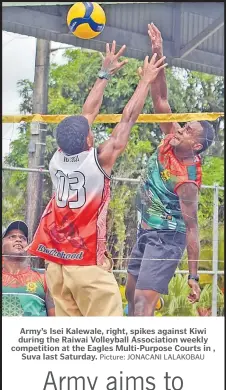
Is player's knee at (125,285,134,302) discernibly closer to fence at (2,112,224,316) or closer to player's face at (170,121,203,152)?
fence at (2,112,224,316)

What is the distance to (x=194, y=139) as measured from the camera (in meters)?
4.68

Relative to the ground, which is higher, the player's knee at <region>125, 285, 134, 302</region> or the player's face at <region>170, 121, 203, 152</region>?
the player's face at <region>170, 121, 203, 152</region>

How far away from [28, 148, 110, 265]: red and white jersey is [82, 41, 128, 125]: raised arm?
257 mm

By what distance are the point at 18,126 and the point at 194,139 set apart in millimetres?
1069

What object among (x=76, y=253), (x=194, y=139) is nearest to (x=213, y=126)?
(x=194, y=139)

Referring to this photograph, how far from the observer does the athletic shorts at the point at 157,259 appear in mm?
4648

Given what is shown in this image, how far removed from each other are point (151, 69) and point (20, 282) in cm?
150

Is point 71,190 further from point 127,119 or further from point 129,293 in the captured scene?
point 129,293

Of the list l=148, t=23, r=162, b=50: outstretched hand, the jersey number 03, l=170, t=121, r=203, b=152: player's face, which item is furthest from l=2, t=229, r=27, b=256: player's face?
l=148, t=23, r=162, b=50: outstretched hand

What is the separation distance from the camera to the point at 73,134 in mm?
4652

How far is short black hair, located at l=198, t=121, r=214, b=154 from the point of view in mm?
4664

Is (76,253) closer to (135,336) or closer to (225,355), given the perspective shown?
(135,336)

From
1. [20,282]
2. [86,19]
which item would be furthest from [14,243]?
[86,19]

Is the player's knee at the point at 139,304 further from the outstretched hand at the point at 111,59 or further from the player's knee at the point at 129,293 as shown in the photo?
the outstretched hand at the point at 111,59
